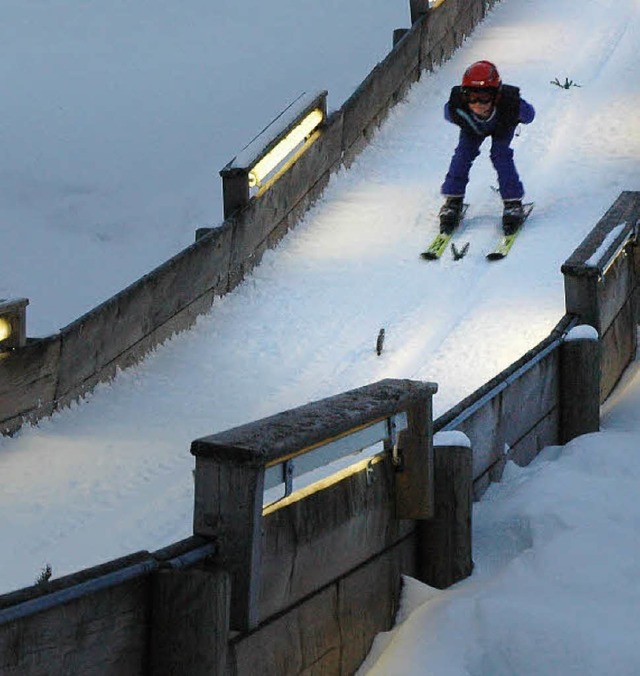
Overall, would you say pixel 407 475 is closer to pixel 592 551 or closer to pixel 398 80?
pixel 592 551

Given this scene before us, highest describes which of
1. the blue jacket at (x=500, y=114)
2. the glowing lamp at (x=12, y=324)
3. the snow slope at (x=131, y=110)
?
the snow slope at (x=131, y=110)

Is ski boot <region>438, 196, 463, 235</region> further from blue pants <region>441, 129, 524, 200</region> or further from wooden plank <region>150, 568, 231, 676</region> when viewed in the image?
wooden plank <region>150, 568, 231, 676</region>

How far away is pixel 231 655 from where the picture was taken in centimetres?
443

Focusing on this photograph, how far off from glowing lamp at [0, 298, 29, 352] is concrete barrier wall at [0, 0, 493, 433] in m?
0.07

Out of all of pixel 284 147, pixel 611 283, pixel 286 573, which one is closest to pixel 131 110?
pixel 284 147

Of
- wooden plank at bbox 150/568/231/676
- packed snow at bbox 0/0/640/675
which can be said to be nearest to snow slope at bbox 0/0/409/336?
packed snow at bbox 0/0/640/675

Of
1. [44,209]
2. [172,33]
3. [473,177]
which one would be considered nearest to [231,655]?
[473,177]

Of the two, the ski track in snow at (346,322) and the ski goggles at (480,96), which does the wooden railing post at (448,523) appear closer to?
the ski track in snow at (346,322)

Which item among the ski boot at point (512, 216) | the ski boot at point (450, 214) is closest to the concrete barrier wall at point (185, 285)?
the ski boot at point (450, 214)

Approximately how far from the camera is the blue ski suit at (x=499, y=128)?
12.0 meters

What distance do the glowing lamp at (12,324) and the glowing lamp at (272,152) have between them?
9.84 ft

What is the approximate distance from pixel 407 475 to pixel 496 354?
456 cm

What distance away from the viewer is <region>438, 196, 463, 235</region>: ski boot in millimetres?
12219

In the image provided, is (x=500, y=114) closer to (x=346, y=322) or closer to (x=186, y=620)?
(x=346, y=322)
